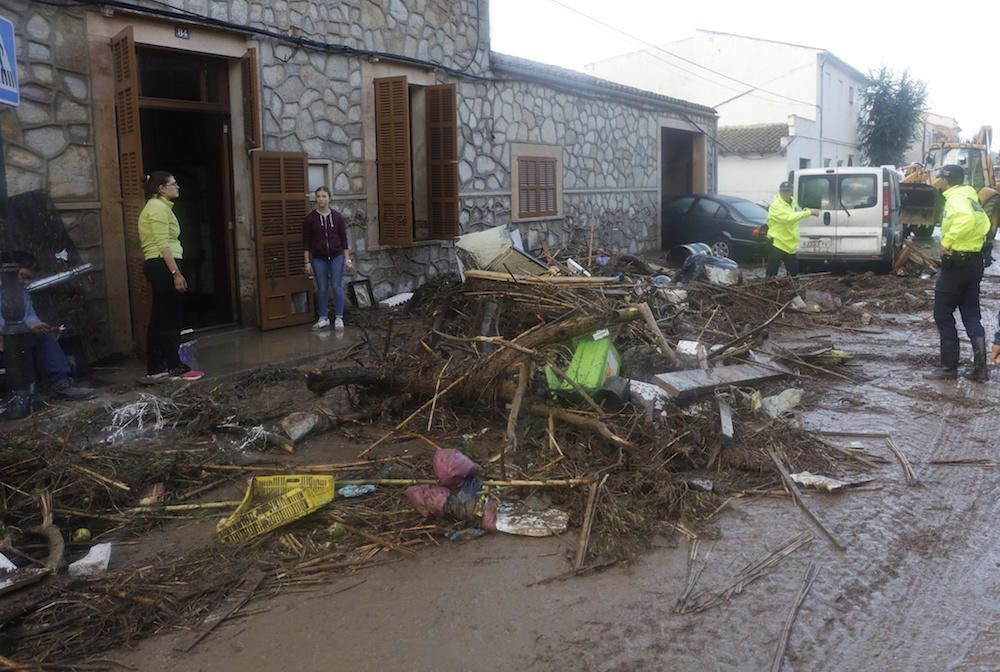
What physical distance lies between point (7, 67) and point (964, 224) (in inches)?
288


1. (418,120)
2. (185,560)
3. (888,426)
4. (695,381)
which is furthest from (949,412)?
(418,120)

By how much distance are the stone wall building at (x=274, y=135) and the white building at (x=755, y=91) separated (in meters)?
16.8

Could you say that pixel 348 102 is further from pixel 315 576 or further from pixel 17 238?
pixel 315 576

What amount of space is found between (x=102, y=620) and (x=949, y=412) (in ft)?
19.8

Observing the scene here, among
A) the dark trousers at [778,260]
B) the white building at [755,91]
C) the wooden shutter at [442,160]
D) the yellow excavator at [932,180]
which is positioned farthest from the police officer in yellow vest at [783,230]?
the white building at [755,91]

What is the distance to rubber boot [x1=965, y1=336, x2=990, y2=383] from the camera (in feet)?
25.7

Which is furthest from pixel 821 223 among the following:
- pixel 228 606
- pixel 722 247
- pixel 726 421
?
pixel 228 606

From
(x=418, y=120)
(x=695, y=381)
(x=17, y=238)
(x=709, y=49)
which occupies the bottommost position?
(x=695, y=381)

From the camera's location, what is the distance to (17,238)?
7.45 metres

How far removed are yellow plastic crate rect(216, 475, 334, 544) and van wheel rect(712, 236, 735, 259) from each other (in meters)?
15.1

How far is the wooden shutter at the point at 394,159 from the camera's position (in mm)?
11289

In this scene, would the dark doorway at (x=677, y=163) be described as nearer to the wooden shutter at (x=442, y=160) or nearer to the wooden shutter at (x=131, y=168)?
the wooden shutter at (x=442, y=160)

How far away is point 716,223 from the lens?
1891 centimetres

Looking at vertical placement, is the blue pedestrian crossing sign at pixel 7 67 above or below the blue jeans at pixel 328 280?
above
